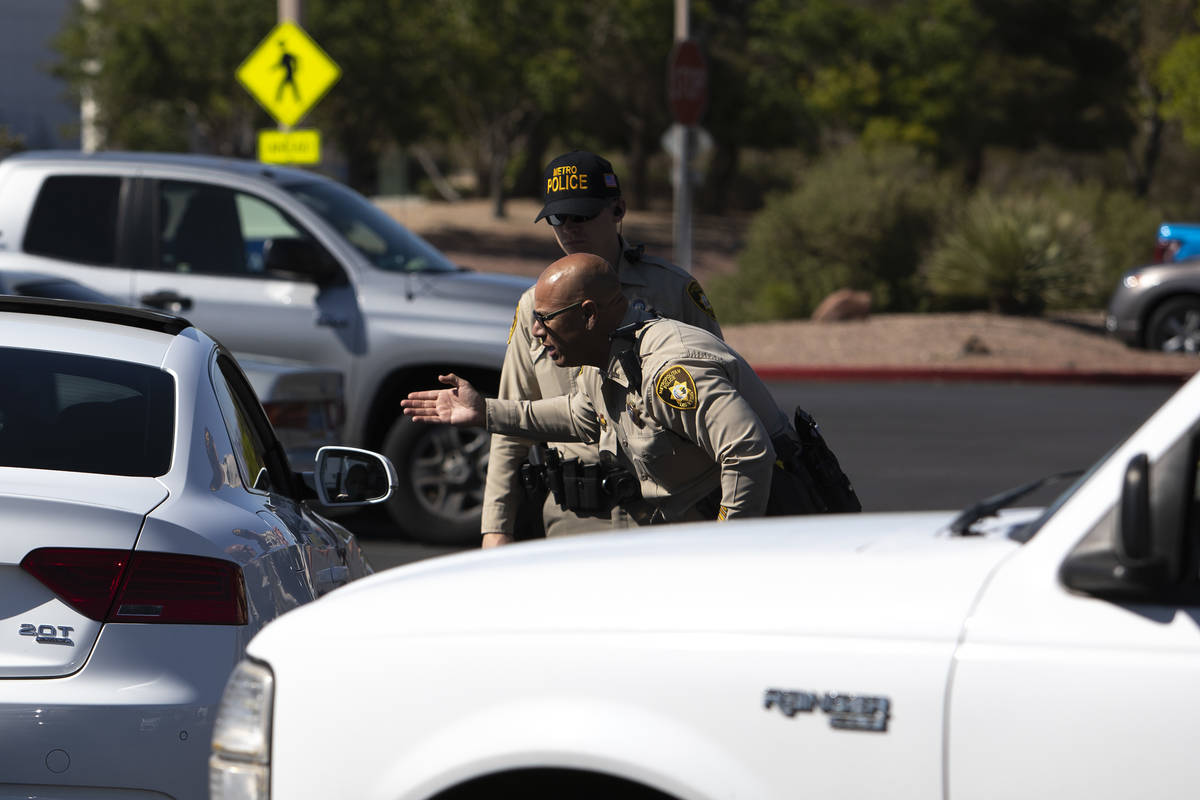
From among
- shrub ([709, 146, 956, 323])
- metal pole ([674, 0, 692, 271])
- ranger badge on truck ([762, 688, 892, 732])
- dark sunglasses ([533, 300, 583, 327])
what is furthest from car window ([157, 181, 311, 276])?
shrub ([709, 146, 956, 323])

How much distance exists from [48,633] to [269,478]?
1.30 m

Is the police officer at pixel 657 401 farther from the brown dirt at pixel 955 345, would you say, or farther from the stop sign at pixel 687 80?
the stop sign at pixel 687 80

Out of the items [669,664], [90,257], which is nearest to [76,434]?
[669,664]

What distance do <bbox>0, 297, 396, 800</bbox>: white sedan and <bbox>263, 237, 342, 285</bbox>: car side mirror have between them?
4528 mm

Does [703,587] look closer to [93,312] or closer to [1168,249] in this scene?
[93,312]

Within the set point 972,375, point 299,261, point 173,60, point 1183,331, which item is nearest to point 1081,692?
point 299,261

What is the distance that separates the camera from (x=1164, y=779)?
2.24 metres

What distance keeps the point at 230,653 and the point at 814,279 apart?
69.8 ft

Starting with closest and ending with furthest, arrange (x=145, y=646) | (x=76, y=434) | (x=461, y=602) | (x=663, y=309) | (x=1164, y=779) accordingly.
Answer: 1. (x=1164, y=779)
2. (x=461, y=602)
3. (x=145, y=646)
4. (x=76, y=434)
5. (x=663, y=309)

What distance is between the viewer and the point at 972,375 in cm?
1752

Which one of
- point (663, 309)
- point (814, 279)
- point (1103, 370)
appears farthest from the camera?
point (814, 279)

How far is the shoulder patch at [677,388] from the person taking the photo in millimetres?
3881

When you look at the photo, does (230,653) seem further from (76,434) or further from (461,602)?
(461,602)

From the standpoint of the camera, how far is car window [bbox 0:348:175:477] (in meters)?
4.00
